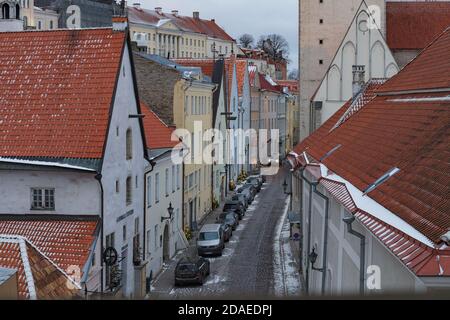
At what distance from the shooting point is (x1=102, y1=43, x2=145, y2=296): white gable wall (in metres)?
19.7

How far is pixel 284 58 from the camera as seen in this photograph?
134 metres

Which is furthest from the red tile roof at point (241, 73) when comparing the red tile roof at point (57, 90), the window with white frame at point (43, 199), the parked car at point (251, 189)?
the window with white frame at point (43, 199)

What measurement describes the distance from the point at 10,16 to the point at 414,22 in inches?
1255

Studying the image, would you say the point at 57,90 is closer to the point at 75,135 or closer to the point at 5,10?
the point at 75,135

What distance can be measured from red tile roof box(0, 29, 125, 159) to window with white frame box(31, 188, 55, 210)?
40.2 inches

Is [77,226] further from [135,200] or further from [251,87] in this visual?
[251,87]

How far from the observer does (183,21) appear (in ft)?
361

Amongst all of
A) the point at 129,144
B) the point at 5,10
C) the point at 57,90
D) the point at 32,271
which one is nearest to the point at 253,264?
the point at 129,144

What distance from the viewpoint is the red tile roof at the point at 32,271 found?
1155 cm

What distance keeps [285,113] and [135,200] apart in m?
62.5

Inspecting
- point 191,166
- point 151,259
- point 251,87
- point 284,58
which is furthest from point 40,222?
point 284,58

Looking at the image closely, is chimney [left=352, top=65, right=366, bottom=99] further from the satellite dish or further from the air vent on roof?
the air vent on roof

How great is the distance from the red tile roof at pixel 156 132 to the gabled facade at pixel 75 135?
5.01 m

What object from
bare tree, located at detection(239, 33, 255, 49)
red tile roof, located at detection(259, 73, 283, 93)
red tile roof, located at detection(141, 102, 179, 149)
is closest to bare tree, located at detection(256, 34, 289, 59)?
bare tree, located at detection(239, 33, 255, 49)
